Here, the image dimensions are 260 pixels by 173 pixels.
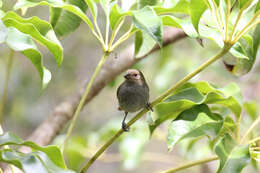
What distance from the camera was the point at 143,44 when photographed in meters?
1.73

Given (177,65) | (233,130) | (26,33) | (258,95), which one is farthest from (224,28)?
(258,95)

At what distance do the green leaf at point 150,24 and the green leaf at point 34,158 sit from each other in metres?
0.47

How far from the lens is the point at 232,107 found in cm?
171

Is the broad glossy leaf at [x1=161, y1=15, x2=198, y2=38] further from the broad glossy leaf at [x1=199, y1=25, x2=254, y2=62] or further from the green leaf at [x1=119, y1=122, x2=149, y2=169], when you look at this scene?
the green leaf at [x1=119, y1=122, x2=149, y2=169]

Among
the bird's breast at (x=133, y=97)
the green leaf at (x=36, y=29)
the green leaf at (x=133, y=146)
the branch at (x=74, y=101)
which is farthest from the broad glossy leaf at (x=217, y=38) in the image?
the green leaf at (x=133, y=146)

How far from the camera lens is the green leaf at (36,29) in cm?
132

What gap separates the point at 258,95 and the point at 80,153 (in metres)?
3.34

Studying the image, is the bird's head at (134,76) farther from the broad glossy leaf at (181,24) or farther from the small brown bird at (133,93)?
the broad glossy leaf at (181,24)

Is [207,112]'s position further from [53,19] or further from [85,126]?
[85,126]

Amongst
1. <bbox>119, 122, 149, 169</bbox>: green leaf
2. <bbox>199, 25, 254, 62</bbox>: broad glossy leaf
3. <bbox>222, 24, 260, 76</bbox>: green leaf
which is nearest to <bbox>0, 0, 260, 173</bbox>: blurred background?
<bbox>119, 122, 149, 169</bbox>: green leaf

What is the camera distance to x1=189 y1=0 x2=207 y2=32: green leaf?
1348mm

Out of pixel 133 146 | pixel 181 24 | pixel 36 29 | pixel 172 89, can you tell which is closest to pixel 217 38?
pixel 181 24

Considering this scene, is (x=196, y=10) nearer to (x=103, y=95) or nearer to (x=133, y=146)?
(x=133, y=146)

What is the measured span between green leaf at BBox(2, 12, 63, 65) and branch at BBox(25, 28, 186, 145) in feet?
2.94
